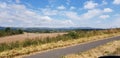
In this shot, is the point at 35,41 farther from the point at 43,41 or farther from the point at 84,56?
the point at 84,56

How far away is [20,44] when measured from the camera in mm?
28609

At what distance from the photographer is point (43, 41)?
32.5 metres

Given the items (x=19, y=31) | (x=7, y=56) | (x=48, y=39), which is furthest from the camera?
(x=19, y=31)

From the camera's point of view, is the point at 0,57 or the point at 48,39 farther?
the point at 48,39

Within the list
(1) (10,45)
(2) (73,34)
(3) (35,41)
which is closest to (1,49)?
(1) (10,45)

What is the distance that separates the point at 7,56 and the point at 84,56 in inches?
245

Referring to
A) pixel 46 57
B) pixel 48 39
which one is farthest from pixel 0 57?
pixel 48 39

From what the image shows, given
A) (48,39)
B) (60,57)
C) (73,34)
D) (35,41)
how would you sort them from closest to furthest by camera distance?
(60,57)
(35,41)
(48,39)
(73,34)

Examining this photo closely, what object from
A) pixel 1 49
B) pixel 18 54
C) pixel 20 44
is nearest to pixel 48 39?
pixel 20 44

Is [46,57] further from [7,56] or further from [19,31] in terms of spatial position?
[19,31]

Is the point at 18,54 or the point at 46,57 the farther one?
the point at 18,54

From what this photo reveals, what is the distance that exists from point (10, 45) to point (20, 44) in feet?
4.80

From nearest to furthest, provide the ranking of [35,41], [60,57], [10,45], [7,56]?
1. [60,57]
2. [7,56]
3. [10,45]
4. [35,41]

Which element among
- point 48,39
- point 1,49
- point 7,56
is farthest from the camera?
point 48,39
